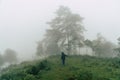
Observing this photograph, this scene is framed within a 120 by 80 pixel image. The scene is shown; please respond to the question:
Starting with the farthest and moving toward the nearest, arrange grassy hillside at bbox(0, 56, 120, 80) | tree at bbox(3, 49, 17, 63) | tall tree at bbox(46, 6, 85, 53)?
tree at bbox(3, 49, 17, 63) < tall tree at bbox(46, 6, 85, 53) < grassy hillside at bbox(0, 56, 120, 80)

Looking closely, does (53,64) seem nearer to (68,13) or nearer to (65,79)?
(65,79)

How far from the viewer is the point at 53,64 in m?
40.7

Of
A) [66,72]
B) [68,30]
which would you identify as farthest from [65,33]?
[66,72]

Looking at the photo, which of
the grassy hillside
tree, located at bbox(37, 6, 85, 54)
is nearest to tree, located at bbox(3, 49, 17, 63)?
tree, located at bbox(37, 6, 85, 54)

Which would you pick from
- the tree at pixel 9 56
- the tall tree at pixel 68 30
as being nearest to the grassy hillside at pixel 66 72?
the tall tree at pixel 68 30

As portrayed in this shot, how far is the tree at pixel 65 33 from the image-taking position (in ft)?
218

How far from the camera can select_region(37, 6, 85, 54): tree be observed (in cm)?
6656

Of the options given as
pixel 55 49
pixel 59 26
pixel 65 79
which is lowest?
pixel 65 79

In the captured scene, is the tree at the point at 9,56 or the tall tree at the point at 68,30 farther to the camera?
the tree at the point at 9,56

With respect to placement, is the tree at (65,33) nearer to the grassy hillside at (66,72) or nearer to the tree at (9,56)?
the tree at (9,56)

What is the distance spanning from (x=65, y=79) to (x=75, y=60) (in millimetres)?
12663

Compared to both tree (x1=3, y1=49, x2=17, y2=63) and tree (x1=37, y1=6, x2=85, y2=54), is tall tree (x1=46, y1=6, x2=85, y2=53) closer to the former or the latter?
tree (x1=37, y1=6, x2=85, y2=54)

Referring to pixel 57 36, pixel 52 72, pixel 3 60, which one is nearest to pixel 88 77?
pixel 52 72

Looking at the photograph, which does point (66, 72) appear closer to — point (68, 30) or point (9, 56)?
point (68, 30)
